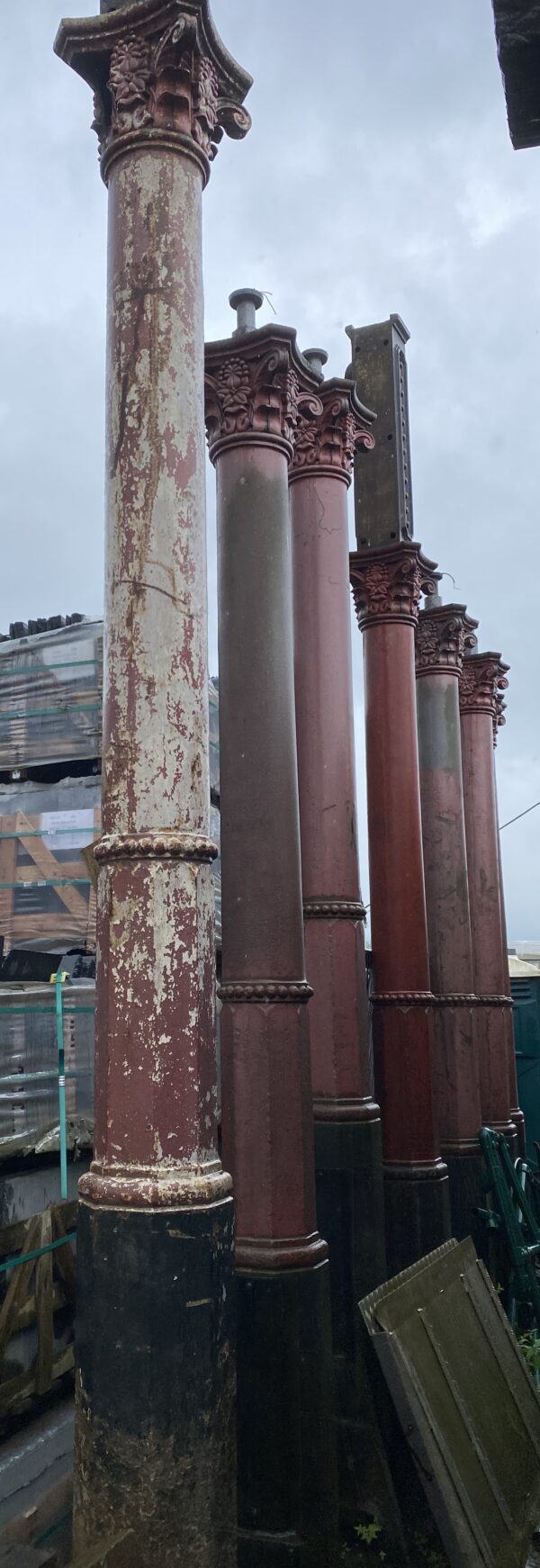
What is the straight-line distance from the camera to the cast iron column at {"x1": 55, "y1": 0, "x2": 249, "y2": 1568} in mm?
3426

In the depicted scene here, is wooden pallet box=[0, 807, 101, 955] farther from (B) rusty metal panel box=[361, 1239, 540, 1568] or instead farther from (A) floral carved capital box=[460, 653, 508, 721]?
(A) floral carved capital box=[460, 653, 508, 721]

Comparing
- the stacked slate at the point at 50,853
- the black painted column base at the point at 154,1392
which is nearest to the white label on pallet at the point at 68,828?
the stacked slate at the point at 50,853

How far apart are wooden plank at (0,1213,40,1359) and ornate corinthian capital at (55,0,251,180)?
17.6 feet

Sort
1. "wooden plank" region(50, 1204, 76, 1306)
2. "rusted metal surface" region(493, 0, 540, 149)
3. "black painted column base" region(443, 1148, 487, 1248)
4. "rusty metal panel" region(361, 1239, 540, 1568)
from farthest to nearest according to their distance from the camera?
"black painted column base" region(443, 1148, 487, 1248) → "wooden plank" region(50, 1204, 76, 1306) → "rusty metal panel" region(361, 1239, 540, 1568) → "rusted metal surface" region(493, 0, 540, 149)

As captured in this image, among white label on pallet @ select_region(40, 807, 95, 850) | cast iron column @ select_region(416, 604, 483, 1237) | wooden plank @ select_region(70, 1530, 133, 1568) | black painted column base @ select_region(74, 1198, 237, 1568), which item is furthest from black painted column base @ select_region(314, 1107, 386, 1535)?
cast iron column @ select_region(416, 604, 483, 1237)

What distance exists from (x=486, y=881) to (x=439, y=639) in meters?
2.82

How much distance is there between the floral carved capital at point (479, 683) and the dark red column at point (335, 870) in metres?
5.94

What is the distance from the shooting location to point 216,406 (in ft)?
19.0

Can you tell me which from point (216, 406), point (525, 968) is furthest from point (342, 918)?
point (525, 968)

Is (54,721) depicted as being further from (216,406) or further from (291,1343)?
(291,1343)

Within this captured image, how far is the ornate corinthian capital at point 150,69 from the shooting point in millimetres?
4016

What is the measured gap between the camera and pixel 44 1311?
6.39m

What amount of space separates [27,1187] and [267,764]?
3.40 meters

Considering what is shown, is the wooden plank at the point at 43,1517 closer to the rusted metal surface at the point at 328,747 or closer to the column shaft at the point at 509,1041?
the rusted metal surface at the point at 328,747
